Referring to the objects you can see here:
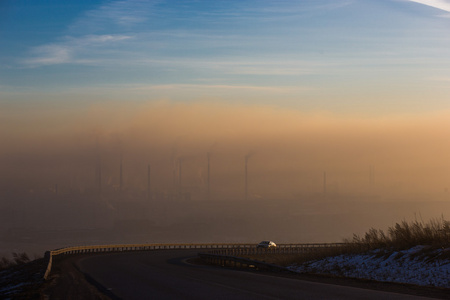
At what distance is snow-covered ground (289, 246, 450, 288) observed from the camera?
66.2 ft

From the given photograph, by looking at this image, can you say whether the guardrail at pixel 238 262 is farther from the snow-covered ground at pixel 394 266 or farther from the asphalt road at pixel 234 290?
the asphalt road at pixel 234 290

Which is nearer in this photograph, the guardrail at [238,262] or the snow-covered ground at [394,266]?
the snow-covered ground at [394,266]

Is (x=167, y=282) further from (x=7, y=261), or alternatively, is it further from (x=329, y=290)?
(x=7, y=261)

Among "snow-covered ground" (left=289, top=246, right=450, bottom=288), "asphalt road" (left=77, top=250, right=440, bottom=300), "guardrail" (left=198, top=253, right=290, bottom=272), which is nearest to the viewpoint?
"asphalt road" (left=77, top=250, right=440, bottom=300)

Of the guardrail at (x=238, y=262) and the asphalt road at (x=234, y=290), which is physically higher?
the asphalt road at (x=234, y=290)

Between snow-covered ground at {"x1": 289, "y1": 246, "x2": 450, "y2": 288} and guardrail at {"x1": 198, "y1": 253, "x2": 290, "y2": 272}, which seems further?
guardrail at {"x1": 198, "y1": 253, "x2": 290, "y2": 272}

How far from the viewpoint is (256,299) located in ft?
53.0

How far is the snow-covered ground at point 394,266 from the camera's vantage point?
66.2ft

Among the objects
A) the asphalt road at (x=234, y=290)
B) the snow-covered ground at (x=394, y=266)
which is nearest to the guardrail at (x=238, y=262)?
the snow-covered ground at (x=394, y=266)

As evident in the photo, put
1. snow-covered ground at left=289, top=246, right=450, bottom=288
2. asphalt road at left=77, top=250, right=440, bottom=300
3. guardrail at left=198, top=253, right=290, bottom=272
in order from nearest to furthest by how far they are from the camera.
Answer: asphalt road at left=77, top=250, right=440, bottom=300, snow-covered ground at left=289, top=246, right=450, bottom=288, guardrail at left=198, top=253, right=290, bottom=272

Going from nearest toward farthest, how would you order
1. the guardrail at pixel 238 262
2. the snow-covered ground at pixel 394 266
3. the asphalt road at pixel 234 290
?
the asphalt road at pixel 234 290, the snow-covered ground at pixel 394 266, the guardrail at pixel 238 262

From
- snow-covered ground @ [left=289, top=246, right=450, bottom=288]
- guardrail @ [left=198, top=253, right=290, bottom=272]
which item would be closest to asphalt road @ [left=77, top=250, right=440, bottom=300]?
snow-covered ground @ [left=289, top=246, right=450, bottom=288]

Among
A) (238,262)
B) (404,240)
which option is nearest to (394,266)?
(404,240)

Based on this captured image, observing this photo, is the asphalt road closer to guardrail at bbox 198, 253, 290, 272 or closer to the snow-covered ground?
the snow-covered ground
